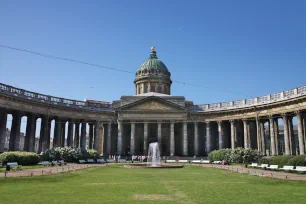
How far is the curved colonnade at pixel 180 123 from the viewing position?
165 ft

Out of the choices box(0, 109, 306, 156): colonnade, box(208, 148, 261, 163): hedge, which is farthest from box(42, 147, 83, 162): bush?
box(208, 148, 261, 163): hedge

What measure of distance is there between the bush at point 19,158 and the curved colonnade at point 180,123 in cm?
1291

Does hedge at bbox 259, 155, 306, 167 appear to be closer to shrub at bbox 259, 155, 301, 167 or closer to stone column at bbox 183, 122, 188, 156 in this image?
shrub at bbox 259, 155, 301, 167

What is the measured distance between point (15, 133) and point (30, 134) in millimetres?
3564

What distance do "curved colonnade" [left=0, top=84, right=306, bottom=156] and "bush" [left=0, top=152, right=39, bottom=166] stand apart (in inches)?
508

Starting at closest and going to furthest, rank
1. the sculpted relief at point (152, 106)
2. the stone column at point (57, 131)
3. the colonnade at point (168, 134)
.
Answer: the colonnade at point (168, 134) < the stone column at point (57, 131) < the sculpted relief at point (152, 106)

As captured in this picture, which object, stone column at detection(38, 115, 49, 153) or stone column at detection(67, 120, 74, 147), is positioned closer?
stone column at detection(38, 115, 49, 153)

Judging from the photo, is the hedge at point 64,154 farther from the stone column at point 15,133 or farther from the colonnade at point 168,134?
the colonnade at point 168,134

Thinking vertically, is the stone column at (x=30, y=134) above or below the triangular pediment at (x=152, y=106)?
below

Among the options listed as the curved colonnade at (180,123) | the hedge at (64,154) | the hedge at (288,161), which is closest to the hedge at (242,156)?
the hedge at (288,161)

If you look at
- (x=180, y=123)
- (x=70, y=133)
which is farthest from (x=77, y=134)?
(x=180, y=123)

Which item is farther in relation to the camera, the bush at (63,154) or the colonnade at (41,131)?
the colonnade at (41,131)

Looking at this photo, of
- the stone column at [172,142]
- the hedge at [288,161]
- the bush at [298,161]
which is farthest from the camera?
the stone column at [172,142]

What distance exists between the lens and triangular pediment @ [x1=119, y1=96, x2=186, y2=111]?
6725 cm
